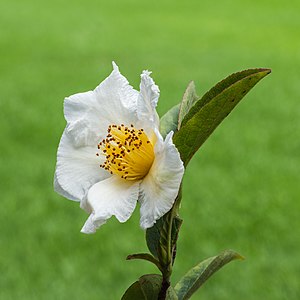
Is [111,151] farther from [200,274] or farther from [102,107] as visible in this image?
[200,274]

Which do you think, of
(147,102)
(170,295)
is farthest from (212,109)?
(170,295)

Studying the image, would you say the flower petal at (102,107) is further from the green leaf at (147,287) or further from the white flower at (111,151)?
the green leaf at (147,287)

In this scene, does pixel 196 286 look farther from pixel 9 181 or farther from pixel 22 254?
pixel 9 181

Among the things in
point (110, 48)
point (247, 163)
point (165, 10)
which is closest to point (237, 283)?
point (247, 163)

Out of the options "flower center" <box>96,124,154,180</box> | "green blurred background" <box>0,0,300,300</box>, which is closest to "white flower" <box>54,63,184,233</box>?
"flower center" <box>96,124,154,180</box>

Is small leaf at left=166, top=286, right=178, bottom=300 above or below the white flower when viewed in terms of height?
below

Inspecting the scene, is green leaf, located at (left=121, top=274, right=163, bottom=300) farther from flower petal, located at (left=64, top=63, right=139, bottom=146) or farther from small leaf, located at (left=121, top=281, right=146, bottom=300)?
flower petal, located at (left=64, top=63, right=139, bottom=146)

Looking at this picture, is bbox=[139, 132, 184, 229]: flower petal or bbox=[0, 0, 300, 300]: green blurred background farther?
bbox=[0, 0, 300, 300]: green blurred background
